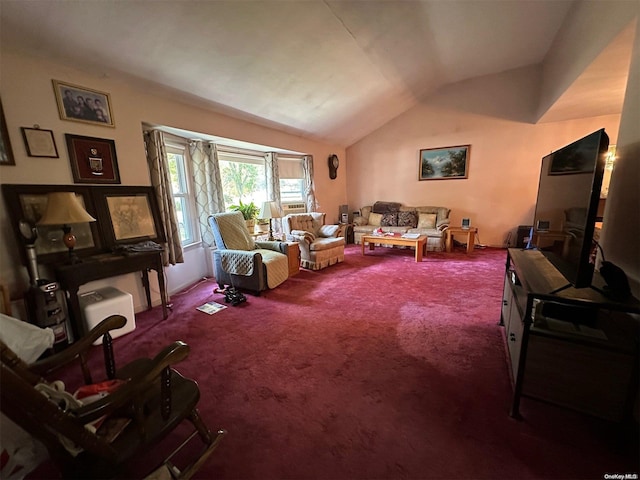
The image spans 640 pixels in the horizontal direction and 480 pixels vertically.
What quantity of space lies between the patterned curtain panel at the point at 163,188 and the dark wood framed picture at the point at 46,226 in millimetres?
628

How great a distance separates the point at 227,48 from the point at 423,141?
448 cm

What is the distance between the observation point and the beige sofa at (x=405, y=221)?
→ 5.06 meters

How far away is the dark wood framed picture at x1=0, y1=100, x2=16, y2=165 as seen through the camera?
6.16 ft

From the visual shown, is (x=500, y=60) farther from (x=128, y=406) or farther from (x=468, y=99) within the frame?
(x=128, y=406)

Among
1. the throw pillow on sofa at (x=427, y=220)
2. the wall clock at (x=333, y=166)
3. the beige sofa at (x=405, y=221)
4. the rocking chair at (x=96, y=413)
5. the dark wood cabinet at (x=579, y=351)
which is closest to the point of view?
the rocking chair at (x=96, y=413)

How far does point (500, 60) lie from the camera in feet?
14.1

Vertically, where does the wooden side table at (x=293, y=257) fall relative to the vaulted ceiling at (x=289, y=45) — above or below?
below

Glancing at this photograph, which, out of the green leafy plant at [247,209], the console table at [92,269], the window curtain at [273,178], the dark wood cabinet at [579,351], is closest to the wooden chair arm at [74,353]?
the console table at [92,269]

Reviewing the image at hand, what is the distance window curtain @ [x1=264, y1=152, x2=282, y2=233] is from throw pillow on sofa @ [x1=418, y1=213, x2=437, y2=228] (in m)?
2.90

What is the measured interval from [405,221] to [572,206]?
405 centimetres

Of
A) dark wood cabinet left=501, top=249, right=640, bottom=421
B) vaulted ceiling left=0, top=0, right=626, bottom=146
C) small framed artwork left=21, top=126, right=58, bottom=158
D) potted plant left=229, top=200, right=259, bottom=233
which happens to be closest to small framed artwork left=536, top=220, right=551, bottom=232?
dark wood cabinet left=501, top=249, right=640, bottom=421

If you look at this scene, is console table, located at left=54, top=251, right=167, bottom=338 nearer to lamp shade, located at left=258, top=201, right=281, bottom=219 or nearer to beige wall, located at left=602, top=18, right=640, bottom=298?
lamp shade, located at left=258, top=201, right=281, bottom=219

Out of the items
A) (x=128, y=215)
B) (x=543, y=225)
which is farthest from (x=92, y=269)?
(x=543, y=225)

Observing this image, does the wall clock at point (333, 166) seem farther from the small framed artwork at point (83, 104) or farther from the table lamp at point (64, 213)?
the table lamp at point (64, 213)
